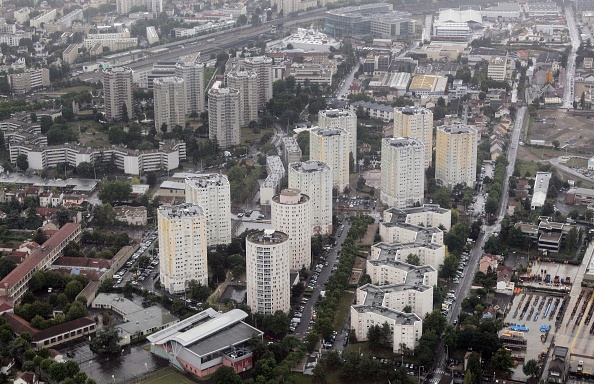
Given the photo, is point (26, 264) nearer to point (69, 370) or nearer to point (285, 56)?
point (69, 370)

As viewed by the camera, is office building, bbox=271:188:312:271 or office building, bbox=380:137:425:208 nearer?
office building, bbox=271:188:312:271

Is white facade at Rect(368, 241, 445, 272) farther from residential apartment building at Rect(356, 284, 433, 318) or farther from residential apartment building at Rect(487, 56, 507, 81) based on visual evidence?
residential apartment building at Rect(487, 56, 507, 81)

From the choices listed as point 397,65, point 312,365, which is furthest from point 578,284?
point 397,65

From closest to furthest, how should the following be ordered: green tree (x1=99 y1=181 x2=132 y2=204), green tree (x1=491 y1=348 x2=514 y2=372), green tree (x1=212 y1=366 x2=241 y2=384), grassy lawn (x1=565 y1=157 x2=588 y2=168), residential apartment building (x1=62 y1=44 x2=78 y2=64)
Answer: green tree (x1=212 y1=366 x2=241 y2=384) → green tree (x1=491 y1=348 x2=514 y2=372) → green tree (x1=99 y1=181 x2=132 y2=204) → grassy lawn (x1=565 y1=157 x2=588 y2=168) → residential apartment building (x1=62 y1=44 x2=78 y2=64)

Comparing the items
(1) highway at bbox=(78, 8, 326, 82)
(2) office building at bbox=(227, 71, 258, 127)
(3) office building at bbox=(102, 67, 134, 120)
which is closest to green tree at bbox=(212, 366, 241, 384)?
(2) office building at bbox=(227, 71, 258, 127)

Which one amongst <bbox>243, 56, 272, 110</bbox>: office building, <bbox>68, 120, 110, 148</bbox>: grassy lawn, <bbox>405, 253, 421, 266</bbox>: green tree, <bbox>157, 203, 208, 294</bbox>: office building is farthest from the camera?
<bbox>243, 56, 272, 110</bbox>: office building

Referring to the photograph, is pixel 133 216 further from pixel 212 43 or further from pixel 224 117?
pixel 212 43

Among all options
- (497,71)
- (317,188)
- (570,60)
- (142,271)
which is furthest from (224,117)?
(570,60)
